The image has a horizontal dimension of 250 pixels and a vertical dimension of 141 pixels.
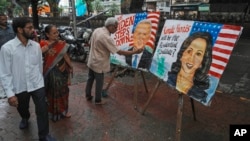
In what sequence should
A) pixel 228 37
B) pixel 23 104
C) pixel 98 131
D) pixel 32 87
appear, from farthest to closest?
pixel 98 131 < pixel 23 104 < pixel 32 87 < pixel 228 37

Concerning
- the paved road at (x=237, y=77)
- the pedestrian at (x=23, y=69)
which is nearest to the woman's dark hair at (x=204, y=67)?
the pedestrian at (x=23, y=69)

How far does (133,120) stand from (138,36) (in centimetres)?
144

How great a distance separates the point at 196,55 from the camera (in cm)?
322

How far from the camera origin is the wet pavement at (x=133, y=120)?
3.76 metres

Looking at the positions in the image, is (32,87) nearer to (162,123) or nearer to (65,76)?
(65,76)

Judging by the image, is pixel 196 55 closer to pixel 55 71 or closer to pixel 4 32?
pixel 55 71

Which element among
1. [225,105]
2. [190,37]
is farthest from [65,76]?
[225,105]

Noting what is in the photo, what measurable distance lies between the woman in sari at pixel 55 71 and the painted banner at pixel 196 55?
1.42 meters

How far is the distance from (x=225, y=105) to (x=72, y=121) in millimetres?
2731

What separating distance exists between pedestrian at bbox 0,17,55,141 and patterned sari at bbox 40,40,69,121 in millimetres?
483

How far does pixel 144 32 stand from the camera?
4.59 metres

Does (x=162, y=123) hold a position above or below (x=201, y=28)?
below

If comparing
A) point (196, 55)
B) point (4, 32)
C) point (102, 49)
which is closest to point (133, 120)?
point (102, 49)

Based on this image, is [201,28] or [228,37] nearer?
[228,37]
